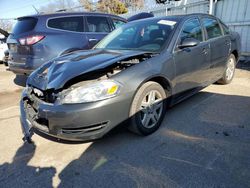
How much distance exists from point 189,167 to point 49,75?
198 cm

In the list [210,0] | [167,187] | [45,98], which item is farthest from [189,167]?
[210,0]

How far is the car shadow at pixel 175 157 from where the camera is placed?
7.16ft

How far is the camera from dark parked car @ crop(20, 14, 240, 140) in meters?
2.43

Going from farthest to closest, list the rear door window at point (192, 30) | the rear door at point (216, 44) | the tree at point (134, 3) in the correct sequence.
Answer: the tree at point (134, 3) → the rear door at point (216, 44) → the rear door window at point (192, 30)

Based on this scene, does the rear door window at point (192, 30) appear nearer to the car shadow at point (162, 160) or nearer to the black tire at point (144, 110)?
the black tire at point (144, 110)

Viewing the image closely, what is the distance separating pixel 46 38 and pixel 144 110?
10.3 ft

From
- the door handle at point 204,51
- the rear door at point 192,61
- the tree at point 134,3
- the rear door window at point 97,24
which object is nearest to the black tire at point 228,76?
the rear door at point 192,61

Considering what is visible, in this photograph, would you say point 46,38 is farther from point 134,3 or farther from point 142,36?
point 134,3

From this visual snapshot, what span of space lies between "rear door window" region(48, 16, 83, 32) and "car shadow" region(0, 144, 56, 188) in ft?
11.1

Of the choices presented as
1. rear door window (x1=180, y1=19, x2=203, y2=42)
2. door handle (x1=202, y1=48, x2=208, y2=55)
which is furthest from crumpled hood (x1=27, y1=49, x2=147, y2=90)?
door handle (x1=202, y1=48, x2=208, y2=55)

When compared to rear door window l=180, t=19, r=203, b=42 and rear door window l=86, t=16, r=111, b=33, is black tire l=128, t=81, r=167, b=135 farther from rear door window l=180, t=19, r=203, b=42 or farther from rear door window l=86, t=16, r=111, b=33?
rear door window l=86, t=16, r=111, b=33

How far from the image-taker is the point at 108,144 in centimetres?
288

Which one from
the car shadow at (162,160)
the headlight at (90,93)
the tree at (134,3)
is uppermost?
the tree at (134,3)

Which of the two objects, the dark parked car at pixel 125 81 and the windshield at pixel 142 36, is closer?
the dark parked car at pixel 125 81
